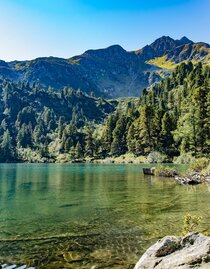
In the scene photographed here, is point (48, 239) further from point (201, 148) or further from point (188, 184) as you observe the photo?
point (201, 148)

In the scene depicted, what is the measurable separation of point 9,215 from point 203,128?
99.1 metres

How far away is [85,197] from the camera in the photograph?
40.6m

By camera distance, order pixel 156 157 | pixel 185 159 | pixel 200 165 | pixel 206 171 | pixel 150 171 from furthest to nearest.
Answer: pixel 156 157 < pixel 185 159 < pixel 150 171 < pixel 200 165 < pixel 206 171

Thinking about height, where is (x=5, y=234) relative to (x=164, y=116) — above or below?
below

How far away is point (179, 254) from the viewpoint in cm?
1136

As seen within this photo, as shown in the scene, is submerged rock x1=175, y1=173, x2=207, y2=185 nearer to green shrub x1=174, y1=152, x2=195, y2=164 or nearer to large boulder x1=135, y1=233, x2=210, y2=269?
large boulder x1=135, y1=233, x2=210, y2=269

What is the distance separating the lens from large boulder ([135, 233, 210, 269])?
10.4m

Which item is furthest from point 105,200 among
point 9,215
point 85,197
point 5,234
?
point 5,234

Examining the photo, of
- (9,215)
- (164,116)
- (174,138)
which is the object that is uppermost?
(164,116)

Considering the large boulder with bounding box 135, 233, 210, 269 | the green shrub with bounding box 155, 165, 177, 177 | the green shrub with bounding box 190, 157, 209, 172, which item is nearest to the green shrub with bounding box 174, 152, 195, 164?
→ the green shrub with bounding box 155, 165, 177, 177

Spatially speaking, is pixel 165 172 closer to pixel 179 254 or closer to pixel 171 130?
pixel 179 254

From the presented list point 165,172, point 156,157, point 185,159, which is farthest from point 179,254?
point 156,157

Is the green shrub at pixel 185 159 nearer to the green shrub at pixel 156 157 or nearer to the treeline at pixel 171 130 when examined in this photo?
the treeline at pixel 171 130

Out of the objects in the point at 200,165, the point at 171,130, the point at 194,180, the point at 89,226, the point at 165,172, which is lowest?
the point at 89,226
